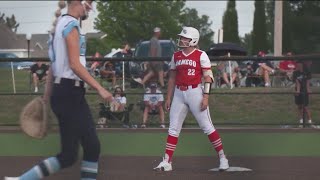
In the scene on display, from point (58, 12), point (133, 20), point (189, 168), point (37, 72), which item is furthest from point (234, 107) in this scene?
point (133, 20)

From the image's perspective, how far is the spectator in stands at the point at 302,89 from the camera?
12.5 m

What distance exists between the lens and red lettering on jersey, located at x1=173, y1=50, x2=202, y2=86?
791cm

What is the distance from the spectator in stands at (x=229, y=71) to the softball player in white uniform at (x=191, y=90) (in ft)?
22.2

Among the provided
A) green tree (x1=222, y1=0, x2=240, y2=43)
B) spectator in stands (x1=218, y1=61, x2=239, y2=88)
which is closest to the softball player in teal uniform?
A: spectator in stands (x1=218, y1=61, x2=239, y2=88)

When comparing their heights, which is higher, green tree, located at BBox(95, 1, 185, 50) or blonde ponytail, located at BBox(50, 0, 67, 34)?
green tree, located at BBox(95, 1, 185, 50)

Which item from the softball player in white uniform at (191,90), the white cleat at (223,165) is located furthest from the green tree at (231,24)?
the white cleat at (223,165)

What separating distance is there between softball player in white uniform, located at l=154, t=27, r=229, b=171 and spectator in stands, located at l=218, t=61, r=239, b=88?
22.2 ft

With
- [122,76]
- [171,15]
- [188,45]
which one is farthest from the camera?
[171,15]

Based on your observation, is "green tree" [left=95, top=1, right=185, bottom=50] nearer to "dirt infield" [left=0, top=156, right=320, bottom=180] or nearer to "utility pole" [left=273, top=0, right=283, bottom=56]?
"utility pole" [left=273, top=0, right=283, bottom=56]

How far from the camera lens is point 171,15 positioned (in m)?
55.1

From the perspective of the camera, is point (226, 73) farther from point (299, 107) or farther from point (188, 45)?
point (188, 45)

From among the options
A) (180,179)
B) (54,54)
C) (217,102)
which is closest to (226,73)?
(217,102)

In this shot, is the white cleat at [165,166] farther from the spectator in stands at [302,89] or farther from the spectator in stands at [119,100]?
the spectator in stands at [302,89]

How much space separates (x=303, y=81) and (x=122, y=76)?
3731 mm
